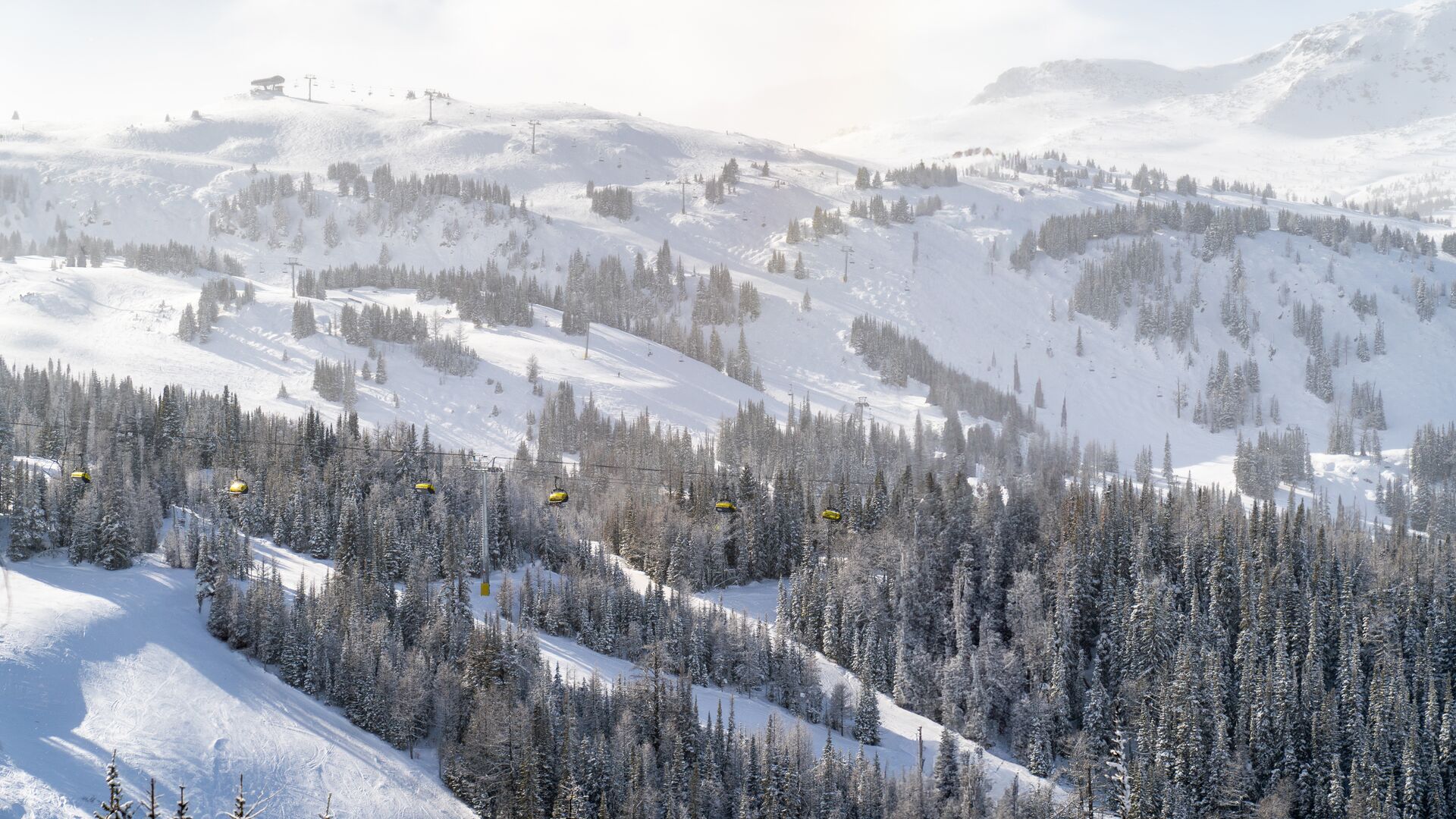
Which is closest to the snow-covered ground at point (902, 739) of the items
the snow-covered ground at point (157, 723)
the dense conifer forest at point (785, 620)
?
the dense conifer forest at point (785, 620)


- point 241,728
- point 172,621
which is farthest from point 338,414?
point 241,728

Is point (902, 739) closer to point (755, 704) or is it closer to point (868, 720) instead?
point (868, 720)

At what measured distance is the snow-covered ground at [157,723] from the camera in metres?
79.2

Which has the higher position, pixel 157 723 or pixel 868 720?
pixel 157 723

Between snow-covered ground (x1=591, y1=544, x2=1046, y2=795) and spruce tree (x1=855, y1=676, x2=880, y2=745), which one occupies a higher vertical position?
spruce tree (x1=855, y1=676, x2=880, y2=745)

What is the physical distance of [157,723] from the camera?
283ft

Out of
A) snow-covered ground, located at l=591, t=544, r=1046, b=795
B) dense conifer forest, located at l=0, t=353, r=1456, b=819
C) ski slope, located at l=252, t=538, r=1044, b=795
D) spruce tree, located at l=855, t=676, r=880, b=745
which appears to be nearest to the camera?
dense conifer forest, located at l=0, t=353, r=1456, b=819

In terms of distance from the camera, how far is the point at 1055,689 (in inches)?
4496

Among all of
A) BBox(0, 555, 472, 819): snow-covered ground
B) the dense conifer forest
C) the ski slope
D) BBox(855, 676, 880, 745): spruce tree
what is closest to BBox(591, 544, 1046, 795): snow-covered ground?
the ski slope

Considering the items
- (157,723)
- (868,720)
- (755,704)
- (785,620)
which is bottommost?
(755,704)

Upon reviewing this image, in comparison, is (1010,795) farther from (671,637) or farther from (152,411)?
(152,411)

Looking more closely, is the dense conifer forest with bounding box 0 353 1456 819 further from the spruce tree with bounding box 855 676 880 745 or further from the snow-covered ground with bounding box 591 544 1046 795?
the snow-covered ground with bounding box 591 544 1046 795

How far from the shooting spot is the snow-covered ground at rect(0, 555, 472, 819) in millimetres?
79250

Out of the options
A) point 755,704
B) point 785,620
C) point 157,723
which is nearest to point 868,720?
point 755,704
